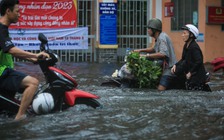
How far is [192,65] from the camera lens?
29.8 feet

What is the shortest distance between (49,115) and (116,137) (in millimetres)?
1440

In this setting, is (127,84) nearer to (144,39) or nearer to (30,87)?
(30,87)

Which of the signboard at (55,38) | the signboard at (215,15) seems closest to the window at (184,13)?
the signboard at (215,15)

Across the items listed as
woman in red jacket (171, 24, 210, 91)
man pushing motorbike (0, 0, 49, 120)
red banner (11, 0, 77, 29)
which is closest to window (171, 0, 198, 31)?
red banner (11, 0, 77, 29)

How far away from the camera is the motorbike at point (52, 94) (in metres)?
6.44

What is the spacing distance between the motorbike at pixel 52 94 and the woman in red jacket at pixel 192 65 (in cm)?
291

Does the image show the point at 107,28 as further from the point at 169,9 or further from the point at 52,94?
the point at 52,94

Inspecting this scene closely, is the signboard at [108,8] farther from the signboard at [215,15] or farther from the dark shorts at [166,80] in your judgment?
the dark shorts at [166,80]

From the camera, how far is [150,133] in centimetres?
570

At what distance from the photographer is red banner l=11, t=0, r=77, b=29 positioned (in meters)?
17.7

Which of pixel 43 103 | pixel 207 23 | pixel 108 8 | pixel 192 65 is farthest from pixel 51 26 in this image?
pixel 43 103

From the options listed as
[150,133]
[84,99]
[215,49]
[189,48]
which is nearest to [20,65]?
[215,49]

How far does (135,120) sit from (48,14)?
1204cm

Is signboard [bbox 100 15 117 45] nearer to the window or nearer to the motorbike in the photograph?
the window
